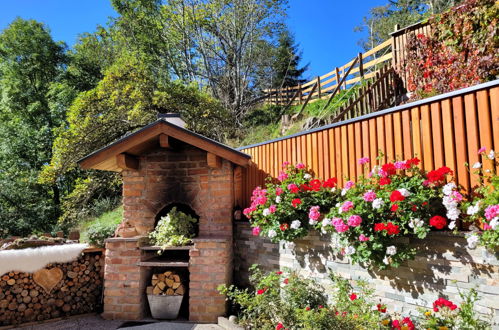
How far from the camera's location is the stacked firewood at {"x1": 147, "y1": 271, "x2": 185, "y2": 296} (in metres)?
4.66

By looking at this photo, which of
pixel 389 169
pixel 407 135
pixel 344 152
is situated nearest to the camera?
pixel 389 169

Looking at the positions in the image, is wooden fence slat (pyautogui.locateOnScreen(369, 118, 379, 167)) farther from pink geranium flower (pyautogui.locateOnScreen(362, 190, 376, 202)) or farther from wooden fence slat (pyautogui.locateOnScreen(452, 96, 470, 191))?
wooden fence slat (pyautogui.locateOnScreen(452, 96, 470, 191))

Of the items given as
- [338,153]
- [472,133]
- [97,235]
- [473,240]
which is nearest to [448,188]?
[473,240]

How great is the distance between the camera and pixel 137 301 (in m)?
4.62

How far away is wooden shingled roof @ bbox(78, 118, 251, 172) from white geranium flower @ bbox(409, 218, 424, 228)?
8.96 feet

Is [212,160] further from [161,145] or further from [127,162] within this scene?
[127,162]

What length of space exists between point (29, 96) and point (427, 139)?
1928 cm

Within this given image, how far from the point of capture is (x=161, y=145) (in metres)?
4.89

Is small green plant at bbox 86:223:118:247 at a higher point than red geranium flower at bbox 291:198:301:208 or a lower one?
lower

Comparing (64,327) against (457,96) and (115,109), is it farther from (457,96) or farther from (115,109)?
(115,109)

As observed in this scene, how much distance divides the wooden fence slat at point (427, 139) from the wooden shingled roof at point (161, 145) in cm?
258

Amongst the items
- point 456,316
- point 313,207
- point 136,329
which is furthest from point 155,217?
point 456,316

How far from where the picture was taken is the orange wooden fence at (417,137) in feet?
9.05

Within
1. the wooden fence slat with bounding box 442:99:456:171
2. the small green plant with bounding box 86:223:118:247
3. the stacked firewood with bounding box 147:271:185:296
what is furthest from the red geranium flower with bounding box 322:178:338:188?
the small green plant with bounding box 86:223:118:247
